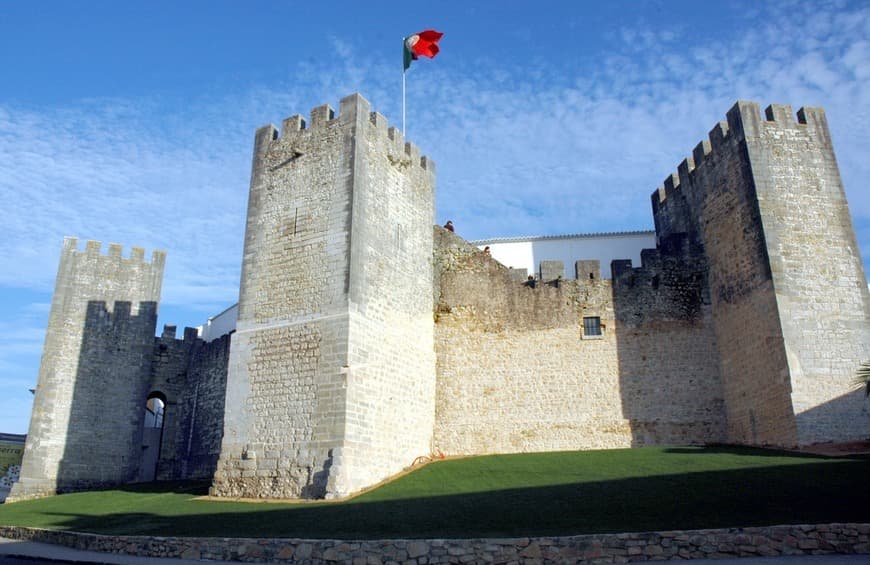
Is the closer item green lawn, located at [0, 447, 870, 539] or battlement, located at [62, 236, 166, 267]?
green lawn, located at [0, 447, 870, 539]

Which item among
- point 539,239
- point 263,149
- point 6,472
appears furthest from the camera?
point 539,239

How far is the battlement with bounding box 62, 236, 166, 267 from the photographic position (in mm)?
25672

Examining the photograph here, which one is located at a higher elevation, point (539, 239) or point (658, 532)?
point (539, 239)

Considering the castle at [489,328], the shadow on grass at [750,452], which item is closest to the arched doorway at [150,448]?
the castle at [489,328]

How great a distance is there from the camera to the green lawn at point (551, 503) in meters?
11.2

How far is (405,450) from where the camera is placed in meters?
18.0

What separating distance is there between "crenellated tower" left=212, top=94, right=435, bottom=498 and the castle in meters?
0.05

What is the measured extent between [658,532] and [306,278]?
1024 cm

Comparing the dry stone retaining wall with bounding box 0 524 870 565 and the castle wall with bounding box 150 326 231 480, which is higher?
the castle wall with bounding box 150 326 231 480

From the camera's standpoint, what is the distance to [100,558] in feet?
38.2

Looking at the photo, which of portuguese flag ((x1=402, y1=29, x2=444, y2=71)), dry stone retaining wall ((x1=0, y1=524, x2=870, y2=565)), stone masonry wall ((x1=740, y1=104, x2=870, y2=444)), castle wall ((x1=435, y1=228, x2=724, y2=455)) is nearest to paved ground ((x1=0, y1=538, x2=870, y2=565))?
dry stone retaining wall ((x1=0, y1=524, x2=870, y2=565))

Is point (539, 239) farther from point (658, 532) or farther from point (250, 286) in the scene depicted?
point (658, 532)

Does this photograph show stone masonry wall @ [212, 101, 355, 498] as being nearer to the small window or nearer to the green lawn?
the green lawn

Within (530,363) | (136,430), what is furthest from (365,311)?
(136,430)
